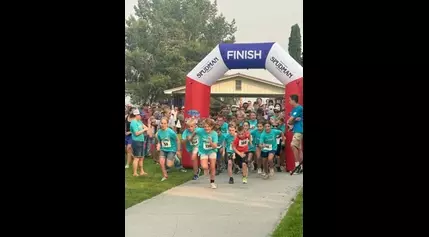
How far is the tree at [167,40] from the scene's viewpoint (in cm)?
1888

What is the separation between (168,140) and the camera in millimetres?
7059

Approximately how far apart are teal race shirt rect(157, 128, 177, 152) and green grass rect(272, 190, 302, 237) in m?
2.22

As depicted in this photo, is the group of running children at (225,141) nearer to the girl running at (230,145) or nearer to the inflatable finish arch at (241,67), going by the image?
the girl running at (230,145)

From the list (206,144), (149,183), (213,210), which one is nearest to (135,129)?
(149,183)

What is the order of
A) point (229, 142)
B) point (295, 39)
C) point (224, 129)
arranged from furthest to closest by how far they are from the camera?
1. point (295, 39)
2. point (224, 129)
3. point (229, 142)

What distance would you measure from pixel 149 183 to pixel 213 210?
80.6 inches

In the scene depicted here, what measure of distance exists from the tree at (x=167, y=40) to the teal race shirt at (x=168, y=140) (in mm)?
10977

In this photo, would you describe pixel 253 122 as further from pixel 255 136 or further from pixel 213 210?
pixel 213 210

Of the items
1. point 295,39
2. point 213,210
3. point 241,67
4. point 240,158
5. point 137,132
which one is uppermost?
point 295,39

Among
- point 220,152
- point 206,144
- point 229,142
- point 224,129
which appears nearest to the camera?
point 206,144
